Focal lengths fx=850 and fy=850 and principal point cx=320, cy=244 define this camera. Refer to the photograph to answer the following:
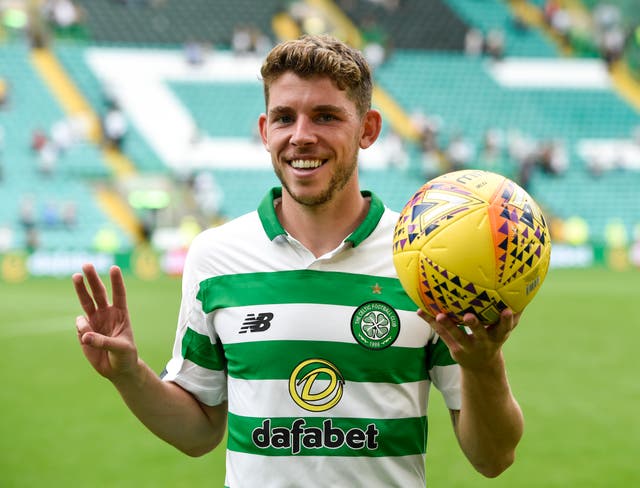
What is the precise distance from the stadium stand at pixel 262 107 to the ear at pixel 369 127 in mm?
18726

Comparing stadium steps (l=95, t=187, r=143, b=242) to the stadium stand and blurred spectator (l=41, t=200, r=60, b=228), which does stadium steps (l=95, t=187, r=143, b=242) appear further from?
blurred spectator (l=41, t=200, r=60, b=228)

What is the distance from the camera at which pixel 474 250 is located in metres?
2.27

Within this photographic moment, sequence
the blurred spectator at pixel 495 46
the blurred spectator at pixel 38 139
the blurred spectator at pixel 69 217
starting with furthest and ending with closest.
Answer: the blurred spectator at pixel 495 46, the blurred spectator at pixel 38 139, the blurred spectator at pixel 69 217

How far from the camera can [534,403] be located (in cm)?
828

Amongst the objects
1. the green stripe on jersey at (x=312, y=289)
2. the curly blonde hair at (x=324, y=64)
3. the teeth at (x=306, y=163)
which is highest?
the curly blonde hair at (x=324, y=64)

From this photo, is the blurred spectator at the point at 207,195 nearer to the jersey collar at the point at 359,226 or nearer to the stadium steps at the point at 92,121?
the stadium steps at the point at 92,121

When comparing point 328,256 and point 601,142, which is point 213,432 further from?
point 601,142

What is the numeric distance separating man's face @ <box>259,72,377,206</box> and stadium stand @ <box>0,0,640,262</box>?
61.7ft

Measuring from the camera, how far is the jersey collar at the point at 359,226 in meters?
2.55

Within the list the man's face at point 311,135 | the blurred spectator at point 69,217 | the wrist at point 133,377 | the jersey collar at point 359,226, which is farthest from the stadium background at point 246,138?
the man's face at point 311,135

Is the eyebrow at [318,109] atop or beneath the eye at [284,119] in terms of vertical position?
atop

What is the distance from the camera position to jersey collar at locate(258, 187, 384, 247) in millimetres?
2549

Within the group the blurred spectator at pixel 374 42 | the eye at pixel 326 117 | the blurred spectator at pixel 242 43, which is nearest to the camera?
the eye at pixel 326 117

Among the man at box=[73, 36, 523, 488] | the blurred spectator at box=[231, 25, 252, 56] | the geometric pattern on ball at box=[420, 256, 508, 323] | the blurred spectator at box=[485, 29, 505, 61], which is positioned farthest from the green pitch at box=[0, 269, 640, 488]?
the blurred spectator at box=[485, 29, 505, 61]
